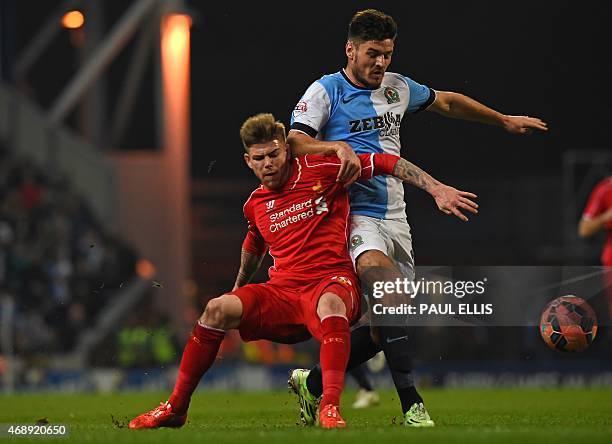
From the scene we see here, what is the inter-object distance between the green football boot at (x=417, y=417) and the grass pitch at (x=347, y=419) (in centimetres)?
11

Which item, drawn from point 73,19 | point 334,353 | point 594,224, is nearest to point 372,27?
point 334,353

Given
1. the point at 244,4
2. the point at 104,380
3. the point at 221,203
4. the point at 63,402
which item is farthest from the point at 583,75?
the point at 63,402

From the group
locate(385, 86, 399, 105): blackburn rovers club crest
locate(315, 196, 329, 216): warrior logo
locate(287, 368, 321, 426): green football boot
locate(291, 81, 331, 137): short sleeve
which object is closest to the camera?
locate(315, 196, 329, 216): warrior logo

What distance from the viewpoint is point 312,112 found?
653 centimetres

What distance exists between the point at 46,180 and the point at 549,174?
510 inches

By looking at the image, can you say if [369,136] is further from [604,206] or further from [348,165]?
[604,206]

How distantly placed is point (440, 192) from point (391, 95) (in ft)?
3.83

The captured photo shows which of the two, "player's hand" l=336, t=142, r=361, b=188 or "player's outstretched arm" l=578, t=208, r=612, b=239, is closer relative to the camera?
"player's hand" l=336, t=142, r=361, b=188

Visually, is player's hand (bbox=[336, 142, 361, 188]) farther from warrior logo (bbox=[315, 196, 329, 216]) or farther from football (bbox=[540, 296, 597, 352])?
football (bbox=[540, 296, 597, 352])

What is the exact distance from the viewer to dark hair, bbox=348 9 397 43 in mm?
6453

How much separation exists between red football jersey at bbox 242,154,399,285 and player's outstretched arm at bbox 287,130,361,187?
5 cm

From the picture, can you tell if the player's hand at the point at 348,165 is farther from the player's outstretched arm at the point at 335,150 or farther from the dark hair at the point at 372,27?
the dark hair at the point at 372,27

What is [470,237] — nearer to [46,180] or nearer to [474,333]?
[474,333]

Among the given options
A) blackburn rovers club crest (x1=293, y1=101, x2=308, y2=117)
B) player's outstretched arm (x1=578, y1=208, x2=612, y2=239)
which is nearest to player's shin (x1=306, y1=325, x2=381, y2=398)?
blackburn rovers club crest (x1=293, y1=101, x2=308, y2=117)
